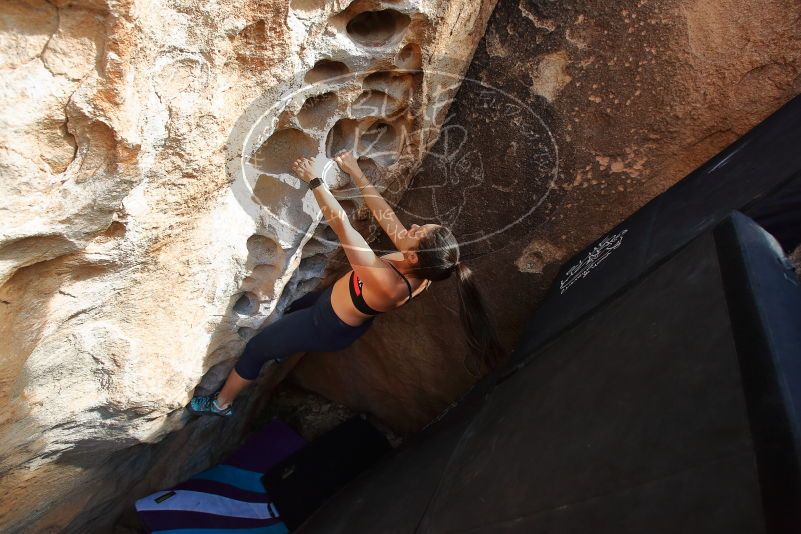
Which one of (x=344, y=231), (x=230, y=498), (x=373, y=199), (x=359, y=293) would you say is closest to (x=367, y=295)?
(x=359, y=293)

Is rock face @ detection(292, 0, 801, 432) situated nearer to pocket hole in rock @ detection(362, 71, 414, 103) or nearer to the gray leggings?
pocket hole in rock @ detection(362, 71, 414, 103)

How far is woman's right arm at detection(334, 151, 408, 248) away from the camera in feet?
5.08

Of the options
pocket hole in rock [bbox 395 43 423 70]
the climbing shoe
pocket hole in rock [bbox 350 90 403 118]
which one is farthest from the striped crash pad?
pocket hole in rock [bbox 395 43 423 70]

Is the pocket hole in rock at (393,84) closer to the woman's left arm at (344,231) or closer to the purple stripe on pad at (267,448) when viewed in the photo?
the woman's left arm at (344,231)

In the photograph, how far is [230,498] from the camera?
86.4 inches

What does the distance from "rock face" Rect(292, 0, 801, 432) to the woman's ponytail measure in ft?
0.73

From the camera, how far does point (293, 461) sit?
2.34 metres

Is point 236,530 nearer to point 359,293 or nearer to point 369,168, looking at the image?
point 359,293

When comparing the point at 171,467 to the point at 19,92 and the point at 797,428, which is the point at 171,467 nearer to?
the point at 19,92

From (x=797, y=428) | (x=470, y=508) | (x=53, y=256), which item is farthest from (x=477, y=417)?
(x=53, y=256)

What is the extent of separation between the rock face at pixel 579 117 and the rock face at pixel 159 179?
120 mm

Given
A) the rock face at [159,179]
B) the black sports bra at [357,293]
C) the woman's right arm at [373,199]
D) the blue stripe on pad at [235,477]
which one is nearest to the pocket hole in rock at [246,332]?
the rock face at [159,179]

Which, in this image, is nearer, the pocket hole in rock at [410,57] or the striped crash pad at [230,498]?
the pocket hole in rock at [410,57]

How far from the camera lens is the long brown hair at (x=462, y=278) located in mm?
1486
